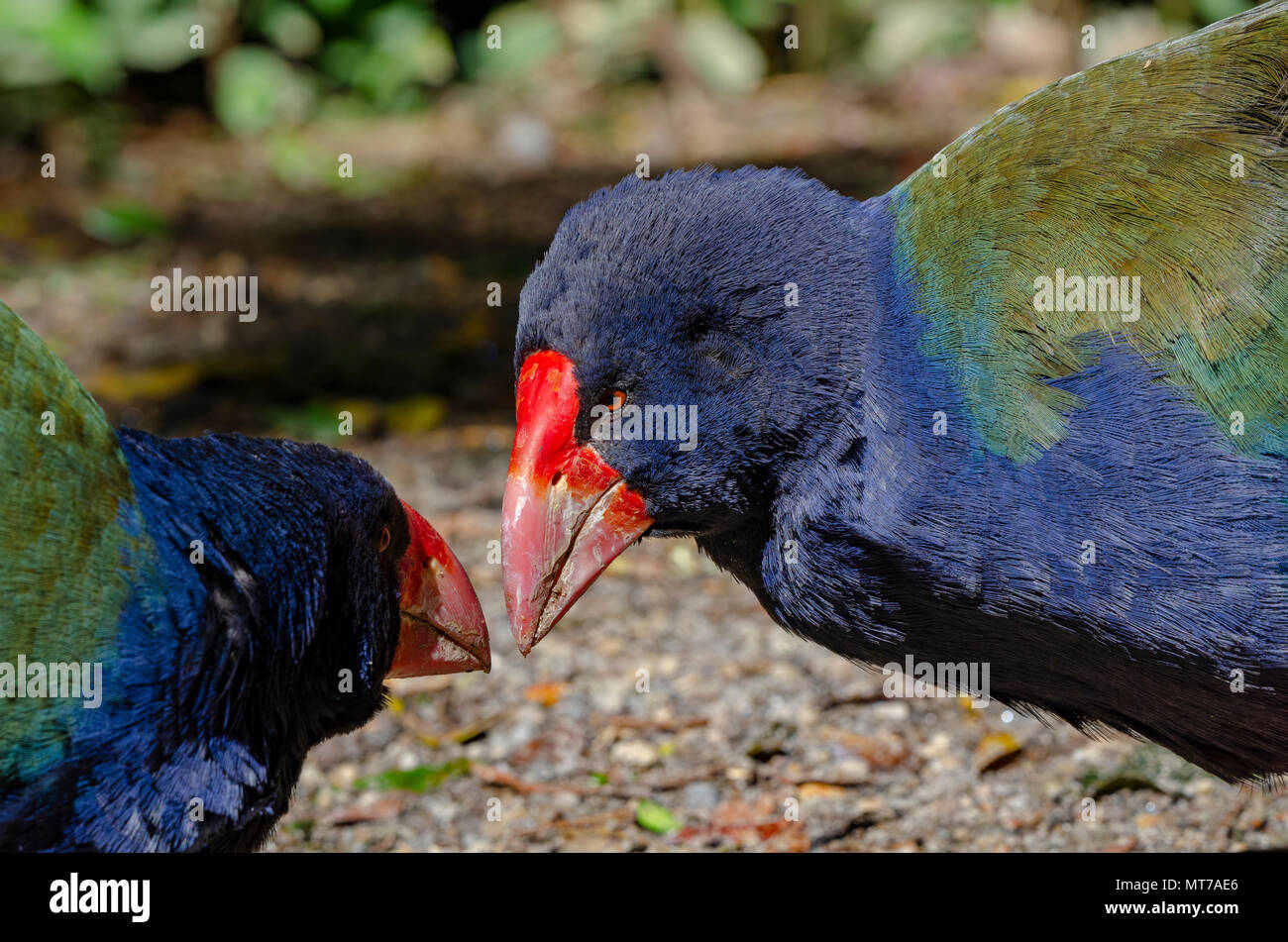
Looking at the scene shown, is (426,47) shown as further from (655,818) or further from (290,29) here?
(655,818)

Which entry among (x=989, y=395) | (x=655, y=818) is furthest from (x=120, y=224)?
(x=989, y=395)

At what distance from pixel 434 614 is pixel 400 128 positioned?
259 inches

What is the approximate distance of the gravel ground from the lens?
3336 millimetres

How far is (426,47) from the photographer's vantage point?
29.9ft

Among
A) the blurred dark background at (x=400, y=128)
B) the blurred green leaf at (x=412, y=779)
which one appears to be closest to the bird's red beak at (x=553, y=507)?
the blurred green leaf at (x=412, y=779)

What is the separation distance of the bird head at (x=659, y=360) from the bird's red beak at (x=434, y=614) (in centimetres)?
61

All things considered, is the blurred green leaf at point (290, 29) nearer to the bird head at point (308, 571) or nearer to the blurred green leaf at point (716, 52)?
the blurred green leaf at point (716, 52)

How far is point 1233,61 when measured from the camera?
2535 mm

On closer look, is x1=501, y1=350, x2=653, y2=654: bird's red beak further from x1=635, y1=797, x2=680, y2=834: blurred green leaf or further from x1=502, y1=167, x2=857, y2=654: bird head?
x1=635, y1=797, x2=680, y2=834: blurred green leaf

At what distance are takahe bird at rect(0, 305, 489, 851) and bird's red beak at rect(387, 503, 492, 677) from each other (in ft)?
0.27

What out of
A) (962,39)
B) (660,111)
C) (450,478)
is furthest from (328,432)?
(962,39)

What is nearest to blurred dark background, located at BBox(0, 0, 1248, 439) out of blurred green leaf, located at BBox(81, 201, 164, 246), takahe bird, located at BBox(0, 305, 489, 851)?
blurred green leaf, located at BBox(81, 201, 164, 246)

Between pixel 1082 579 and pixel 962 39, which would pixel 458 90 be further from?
pixel 1082 579

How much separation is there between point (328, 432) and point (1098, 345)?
353 cm
